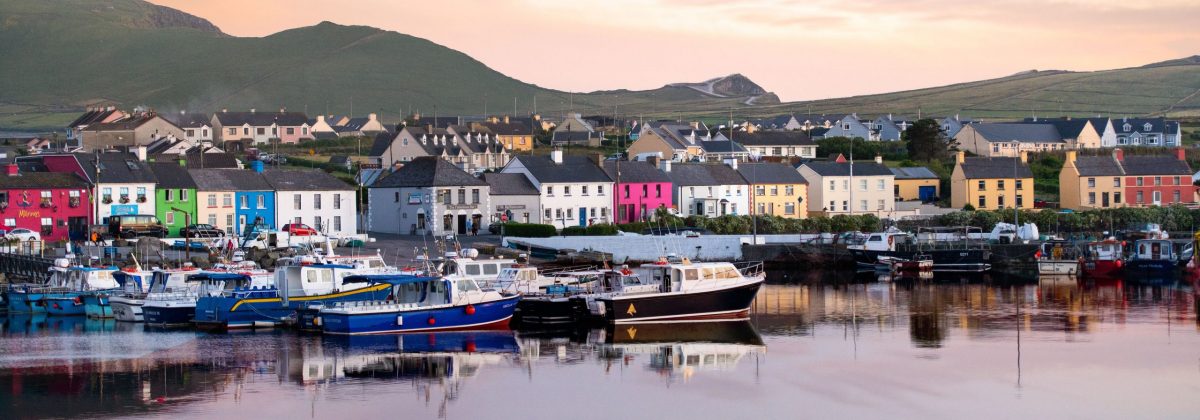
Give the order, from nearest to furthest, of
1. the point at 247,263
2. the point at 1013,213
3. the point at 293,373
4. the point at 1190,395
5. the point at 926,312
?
the point at 1190,395 < the point at 293,373 < the point at 926,312 < the point at 247,263 < the point at 1013,213

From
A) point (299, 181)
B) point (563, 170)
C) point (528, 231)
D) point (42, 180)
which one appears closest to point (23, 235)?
point (42, 180)

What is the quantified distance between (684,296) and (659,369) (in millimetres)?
8064

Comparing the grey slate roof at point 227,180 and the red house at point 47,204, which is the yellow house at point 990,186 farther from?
the red house at point 47,204

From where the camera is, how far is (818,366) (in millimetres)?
35188

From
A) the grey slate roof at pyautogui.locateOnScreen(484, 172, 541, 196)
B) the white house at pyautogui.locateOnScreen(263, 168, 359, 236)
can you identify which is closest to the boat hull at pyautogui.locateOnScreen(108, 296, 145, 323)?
the white house at pyautogui.locateOnScreen(263, 168, 359, 236)

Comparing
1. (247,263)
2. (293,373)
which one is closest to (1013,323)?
(293,373)

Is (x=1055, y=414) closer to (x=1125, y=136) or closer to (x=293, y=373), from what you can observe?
(x=293, y=373)

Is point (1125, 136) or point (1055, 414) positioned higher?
point (1125, 136)

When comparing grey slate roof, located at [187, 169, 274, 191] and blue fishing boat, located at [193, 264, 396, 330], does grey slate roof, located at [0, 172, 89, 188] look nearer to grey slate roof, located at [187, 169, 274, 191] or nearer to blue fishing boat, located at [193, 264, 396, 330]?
grey slate roof, located at [187, 169, 274, 191]

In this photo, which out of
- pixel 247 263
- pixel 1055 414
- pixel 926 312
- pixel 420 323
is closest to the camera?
pixel 1055 414

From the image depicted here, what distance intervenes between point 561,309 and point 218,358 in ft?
35.5

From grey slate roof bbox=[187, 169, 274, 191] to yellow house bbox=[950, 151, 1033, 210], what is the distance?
134ft

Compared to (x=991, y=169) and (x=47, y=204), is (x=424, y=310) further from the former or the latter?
(x=991, y=169)

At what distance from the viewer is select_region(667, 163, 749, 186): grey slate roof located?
273 feet
